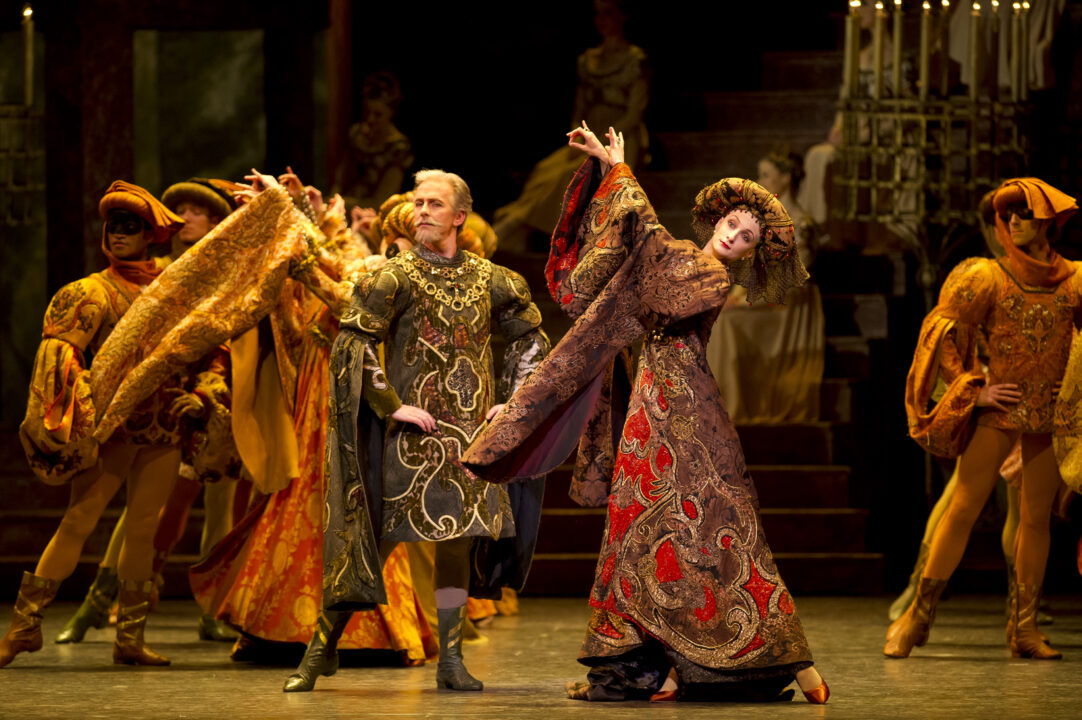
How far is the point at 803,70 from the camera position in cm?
1122

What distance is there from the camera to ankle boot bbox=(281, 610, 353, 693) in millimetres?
5121

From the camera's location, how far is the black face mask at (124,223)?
5918 mm

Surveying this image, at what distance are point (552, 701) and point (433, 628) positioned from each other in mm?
1150

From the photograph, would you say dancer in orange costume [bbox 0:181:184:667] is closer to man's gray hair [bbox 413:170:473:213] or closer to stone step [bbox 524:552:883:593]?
man's gray hair [bbox 413:170:473:213]

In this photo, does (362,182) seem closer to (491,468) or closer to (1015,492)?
(1015,492)

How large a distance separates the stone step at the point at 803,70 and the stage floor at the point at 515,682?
492 cm

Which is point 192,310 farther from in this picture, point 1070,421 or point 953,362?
point 1070,421

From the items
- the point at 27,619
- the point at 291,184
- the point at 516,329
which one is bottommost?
the point at 27,619

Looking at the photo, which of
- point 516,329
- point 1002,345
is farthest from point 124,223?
point 1002,345

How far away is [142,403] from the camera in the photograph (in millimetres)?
5824

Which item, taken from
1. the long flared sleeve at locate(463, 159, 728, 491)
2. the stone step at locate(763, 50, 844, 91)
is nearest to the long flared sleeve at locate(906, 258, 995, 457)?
the long flared sleeve at locate(463, 159, 728, 491)

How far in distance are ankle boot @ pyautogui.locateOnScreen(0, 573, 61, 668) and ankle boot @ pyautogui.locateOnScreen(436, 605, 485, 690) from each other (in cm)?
137

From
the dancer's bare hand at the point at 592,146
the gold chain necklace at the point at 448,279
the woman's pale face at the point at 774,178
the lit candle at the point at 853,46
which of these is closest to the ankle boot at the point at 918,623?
the gold chain necklace at the point at 448,279

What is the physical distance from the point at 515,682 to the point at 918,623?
4.85ft
